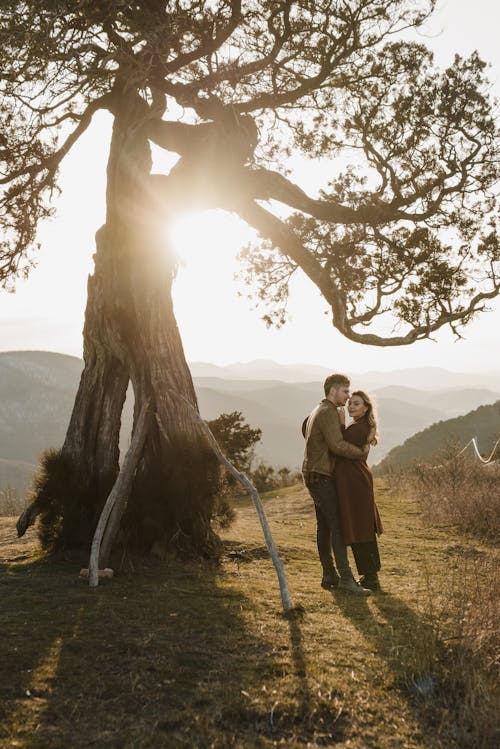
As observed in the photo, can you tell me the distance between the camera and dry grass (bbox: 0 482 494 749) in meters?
3.50

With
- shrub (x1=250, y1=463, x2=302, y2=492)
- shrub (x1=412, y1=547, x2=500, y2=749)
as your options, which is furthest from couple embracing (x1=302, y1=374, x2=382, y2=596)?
shrub (x1=250, y1=463, x2=302, y2=492)

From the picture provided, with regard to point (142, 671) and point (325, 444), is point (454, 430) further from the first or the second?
point (142, 671)

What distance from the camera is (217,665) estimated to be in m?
4.39

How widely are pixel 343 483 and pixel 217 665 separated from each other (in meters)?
2.72

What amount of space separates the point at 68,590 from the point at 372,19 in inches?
341

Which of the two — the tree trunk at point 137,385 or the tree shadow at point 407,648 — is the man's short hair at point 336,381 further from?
the tree shadow at point 407,648

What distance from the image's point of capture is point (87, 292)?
923 cm

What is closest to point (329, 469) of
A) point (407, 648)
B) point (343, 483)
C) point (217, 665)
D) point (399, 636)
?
point (343, 483)

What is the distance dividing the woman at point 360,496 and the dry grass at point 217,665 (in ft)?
1.40

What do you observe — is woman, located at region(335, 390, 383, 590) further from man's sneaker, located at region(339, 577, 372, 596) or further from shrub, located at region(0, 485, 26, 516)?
shrub, located at region(0, 485, 26, 516)

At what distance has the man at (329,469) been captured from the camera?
260 inches

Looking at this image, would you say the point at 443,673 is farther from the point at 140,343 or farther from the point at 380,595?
the point at 140,343

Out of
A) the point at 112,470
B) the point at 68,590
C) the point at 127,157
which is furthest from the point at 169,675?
the point at 127,157

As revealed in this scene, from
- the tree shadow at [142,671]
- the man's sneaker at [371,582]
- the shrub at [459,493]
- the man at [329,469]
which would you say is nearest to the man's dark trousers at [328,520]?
the man at [329,469]
